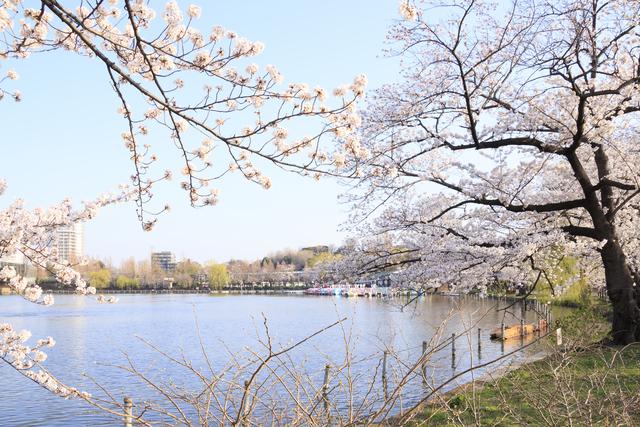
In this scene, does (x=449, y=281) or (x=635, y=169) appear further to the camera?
(x=449, y=281)

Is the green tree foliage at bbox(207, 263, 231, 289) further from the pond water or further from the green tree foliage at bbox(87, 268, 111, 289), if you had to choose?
the pond water

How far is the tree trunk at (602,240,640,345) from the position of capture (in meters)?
12.8

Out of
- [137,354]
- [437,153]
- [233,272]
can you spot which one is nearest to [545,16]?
[437,153]

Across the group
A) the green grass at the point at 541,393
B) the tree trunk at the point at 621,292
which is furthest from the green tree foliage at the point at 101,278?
the green grass at the point at 541,393

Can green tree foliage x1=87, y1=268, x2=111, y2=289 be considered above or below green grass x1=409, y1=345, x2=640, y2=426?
above

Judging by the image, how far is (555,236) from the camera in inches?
478

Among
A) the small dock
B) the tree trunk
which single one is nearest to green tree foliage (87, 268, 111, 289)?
the small dock

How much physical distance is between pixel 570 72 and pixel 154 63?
922cm

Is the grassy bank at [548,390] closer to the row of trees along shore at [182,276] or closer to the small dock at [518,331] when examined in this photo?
the small dock at [518,331]

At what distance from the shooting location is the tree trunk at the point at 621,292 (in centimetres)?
1277

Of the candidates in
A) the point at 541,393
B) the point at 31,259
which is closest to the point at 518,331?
the point at 541,393

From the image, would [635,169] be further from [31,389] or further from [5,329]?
[31,389]

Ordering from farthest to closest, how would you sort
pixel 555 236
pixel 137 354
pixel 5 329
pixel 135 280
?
pixel 135 280 < pixel 137 354 < pixel 555 236 < pixel 5 329

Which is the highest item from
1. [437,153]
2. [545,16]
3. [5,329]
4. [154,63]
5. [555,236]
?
[545,16]
